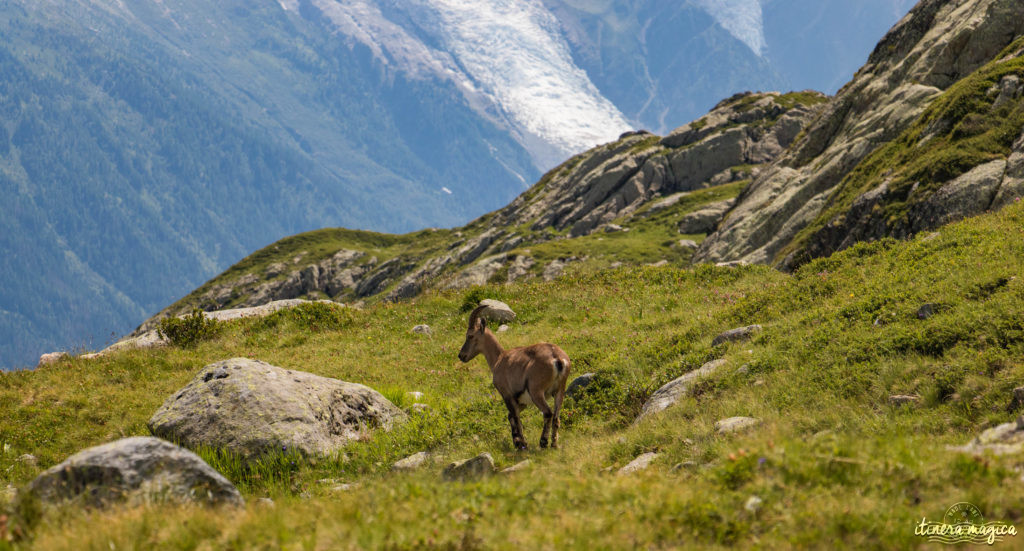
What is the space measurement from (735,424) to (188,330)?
69.6ft

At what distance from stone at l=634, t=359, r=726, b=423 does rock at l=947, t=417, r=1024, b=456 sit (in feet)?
20.0

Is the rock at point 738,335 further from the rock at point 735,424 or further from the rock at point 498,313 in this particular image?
the rock at point 498,313

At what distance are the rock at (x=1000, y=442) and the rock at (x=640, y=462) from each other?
→ 4.26 m

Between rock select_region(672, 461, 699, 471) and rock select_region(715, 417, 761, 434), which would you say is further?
rock select_region(715, 417, 761, 434)

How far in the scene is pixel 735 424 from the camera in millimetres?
10984

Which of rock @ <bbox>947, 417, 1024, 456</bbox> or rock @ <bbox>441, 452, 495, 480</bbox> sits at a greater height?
rock @ <bbox>947, 417, 1024, 456</bbox>

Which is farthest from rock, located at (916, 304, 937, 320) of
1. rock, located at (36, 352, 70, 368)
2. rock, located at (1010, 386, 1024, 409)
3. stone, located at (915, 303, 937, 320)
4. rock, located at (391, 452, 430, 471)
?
rock, located at (36, 352, 70, 368)

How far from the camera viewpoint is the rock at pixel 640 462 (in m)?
9.99

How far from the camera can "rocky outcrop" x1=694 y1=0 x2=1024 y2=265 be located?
38094 mm

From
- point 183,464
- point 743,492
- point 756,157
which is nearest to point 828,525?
point 743,492

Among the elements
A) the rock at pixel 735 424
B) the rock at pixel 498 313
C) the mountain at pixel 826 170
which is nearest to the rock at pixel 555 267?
the mountain at pixel 826 170

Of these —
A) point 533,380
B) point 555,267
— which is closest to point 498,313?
point 533,380

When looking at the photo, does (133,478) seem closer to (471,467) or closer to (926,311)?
(471,467)

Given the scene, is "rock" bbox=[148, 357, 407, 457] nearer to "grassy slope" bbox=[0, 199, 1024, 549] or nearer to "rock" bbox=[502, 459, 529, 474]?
"grassy slope" bbox=[0, 199, 1024, 549]
